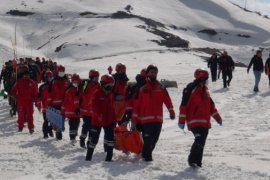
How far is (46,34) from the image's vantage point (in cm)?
7794

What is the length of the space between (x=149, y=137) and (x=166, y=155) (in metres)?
1.33

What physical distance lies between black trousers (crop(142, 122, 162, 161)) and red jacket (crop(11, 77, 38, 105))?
5943mm

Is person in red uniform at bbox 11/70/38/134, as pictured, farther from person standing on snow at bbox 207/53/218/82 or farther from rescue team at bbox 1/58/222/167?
person standing on snow at bbox 207/53/218/82

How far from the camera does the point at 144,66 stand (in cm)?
4888

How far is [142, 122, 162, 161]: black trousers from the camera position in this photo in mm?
10727

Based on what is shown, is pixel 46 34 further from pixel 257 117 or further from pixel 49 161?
pixel 49 161

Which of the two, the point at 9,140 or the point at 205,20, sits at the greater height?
the point at 205,20

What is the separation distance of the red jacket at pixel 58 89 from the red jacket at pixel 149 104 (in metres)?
4.47

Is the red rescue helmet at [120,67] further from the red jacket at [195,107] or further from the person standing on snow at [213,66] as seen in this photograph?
the person standing on snow at [213,66]

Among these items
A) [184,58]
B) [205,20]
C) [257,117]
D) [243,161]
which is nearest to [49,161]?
[243,161]

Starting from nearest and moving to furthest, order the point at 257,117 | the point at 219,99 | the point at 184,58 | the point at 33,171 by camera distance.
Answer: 1. the point at 33,171
2. the point at 257,117
3. the point at 219,99
4. the point at 184,58

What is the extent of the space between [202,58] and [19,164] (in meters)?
47.4

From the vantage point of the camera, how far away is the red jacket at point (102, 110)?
10.8 metres

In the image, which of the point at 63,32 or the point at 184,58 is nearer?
the point at 184,58
